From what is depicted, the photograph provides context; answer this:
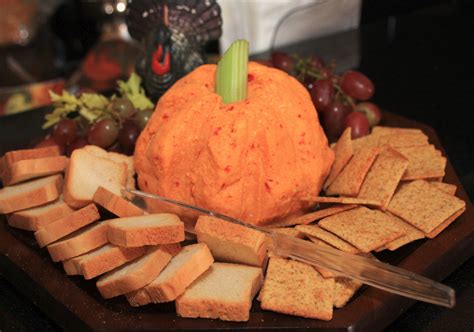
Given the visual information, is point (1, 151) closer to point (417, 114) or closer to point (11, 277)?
point (11, 277)

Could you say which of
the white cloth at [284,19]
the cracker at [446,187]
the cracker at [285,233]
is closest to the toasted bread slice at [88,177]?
the cracker at [285,233]

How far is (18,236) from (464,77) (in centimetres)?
231

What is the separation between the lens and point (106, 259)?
66.9 inches

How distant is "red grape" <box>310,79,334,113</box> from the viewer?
93.7 inches

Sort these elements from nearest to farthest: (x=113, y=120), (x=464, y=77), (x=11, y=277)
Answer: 1. (x=11, y=277)
2. (x=113, y=120)
3. (x=464, y=77)

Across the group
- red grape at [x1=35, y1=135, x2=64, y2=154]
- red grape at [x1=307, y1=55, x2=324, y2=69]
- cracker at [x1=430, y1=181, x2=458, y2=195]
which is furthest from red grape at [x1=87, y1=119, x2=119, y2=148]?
cracker at [x1=430, y1=181, x2=458, y2=195]

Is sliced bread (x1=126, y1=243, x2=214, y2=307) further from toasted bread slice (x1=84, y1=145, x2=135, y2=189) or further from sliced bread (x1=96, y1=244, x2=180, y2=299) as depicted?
toasted bread slice (x1=84, y1=145, x2=135, y2=189)

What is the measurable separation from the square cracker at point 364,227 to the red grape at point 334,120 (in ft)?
1.93

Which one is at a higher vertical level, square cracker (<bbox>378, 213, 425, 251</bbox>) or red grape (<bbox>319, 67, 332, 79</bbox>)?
red grape (<bbox>319, 67, 332, 79</bbox>)

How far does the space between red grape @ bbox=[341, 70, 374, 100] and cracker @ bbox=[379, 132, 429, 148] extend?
0.27 metres

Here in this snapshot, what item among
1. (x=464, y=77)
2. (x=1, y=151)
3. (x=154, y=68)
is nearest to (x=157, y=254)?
(x=154, y=68)

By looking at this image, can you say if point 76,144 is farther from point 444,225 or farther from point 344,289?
point 444,225

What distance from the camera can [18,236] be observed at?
78.0 inches

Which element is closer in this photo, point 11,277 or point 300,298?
point 300,298
